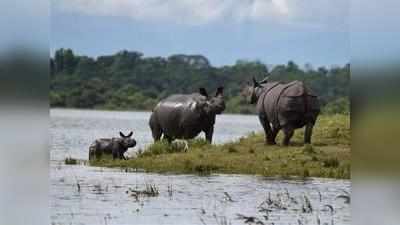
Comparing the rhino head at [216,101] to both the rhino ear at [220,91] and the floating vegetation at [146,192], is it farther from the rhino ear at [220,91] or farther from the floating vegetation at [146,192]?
the floating vegetation at [146,192]

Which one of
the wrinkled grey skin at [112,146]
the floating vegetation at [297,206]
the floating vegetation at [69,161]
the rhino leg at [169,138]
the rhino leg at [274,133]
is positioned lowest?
the floating vegetation at [297,206]

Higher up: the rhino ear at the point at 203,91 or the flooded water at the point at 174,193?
the rhino ear at the point at 203,91

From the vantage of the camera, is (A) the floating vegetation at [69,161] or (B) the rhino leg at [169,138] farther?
(B) the rhino leg at [169,138]

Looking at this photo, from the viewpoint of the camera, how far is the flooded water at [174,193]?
6.05m

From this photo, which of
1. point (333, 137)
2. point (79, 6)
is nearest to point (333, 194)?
point (333, 137)

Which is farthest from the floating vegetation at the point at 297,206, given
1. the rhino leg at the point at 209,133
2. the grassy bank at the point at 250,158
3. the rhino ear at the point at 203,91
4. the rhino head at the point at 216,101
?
the rhino ear at the point at 203,91

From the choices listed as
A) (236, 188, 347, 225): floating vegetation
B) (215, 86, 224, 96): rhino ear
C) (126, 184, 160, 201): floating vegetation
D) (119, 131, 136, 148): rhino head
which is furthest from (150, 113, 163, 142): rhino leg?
(236, 188, 347, 225): floating vegetation

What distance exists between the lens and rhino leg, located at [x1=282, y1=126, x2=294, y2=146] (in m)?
6.16

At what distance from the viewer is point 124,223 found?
6086 millimetres

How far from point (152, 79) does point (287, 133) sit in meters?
0.95

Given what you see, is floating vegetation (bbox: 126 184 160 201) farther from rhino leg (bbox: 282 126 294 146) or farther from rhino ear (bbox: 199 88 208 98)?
rhino leg (bbox: 282 126 294 146)

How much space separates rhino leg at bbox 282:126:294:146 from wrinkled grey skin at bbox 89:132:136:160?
981 mm

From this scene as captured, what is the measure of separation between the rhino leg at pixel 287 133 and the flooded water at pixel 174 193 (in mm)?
200

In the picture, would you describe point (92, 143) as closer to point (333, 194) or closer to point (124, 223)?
point (124, 223)
